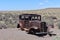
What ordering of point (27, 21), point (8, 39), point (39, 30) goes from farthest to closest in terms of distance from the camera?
point (27, 21), point (39, 30), point (8, 39)

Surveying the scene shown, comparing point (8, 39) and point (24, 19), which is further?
point (24, 19)

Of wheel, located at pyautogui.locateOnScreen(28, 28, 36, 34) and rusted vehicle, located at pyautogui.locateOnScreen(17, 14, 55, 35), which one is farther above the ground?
rusted vehicle, located at pyautogui.locateOnScreen(17, 14, 55, 35)

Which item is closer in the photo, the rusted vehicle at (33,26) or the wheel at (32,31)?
the rusted vehicle at (33,26)

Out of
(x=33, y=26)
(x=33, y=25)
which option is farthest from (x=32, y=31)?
(x=33, y=25)

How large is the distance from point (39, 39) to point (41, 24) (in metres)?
2.84

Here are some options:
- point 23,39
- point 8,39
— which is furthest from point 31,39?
point 8,39

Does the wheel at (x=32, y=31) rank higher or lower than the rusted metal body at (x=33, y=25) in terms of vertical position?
lower

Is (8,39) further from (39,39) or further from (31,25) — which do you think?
(31,25)

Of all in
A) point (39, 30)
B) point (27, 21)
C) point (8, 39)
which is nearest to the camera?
point (8, 39)

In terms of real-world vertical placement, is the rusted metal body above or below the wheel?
above

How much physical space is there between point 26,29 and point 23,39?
5.58 meters

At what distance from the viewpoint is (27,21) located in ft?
80.4

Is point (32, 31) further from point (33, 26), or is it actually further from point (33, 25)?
point (33, 25)

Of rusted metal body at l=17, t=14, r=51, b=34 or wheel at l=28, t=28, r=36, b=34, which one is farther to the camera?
wheel at l=28, t=28, r=36, b=34
